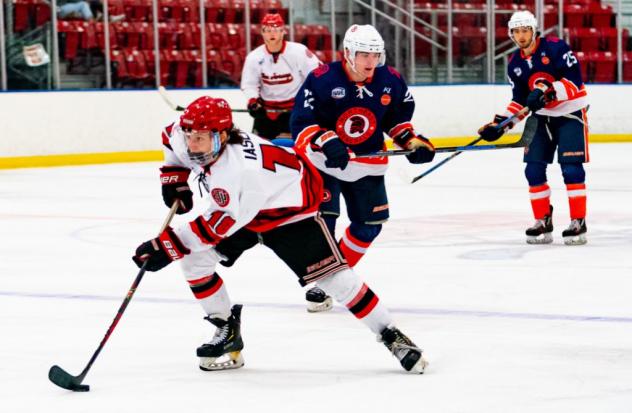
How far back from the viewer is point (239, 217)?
310 cm

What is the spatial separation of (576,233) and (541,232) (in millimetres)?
164

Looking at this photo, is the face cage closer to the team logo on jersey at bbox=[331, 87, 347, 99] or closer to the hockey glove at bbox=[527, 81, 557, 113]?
the team logo on jersey at bbox=[331, 87, 347, 99]

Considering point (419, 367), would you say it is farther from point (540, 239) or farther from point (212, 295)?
point (540, 239)

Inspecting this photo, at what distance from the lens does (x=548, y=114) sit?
6.05m

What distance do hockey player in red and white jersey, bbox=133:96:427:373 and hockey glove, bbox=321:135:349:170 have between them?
49cm

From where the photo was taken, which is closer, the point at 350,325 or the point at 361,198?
the point at 350,325

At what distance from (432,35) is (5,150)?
536cm

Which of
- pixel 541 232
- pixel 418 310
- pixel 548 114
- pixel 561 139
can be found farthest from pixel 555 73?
pixel 418 310

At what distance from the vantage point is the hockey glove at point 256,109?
7.59m

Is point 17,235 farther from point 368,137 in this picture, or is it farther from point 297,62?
point 368,137

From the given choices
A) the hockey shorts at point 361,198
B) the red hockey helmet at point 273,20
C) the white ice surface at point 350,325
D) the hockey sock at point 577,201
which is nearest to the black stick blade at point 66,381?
the white ice surface at point 350,325

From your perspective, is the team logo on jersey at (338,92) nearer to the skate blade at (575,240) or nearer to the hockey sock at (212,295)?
the hockey sock at (212,295)

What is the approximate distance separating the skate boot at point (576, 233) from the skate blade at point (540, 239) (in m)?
0.08

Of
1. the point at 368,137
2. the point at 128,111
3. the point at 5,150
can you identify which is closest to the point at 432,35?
the point at 128,111
